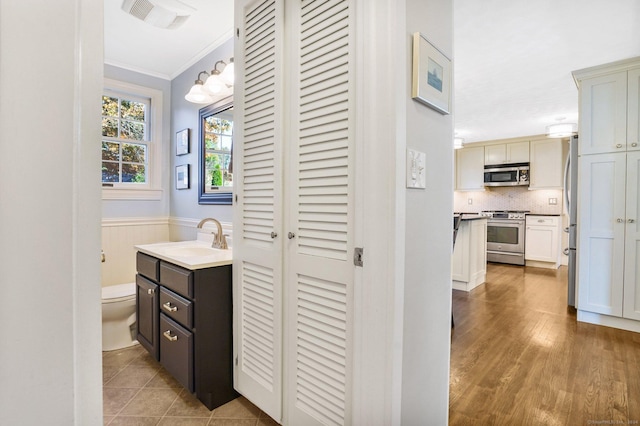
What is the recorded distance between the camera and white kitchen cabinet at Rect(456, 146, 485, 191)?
654 cm

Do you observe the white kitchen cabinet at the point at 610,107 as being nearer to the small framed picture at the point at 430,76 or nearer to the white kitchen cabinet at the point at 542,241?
the small framed picture at the point at 430,76

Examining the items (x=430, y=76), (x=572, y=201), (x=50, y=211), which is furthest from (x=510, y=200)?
(x=50, y=211)

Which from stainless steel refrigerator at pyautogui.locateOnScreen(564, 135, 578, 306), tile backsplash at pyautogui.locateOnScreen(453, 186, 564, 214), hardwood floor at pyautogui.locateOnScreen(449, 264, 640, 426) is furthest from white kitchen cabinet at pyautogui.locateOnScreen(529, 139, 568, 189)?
hardwood floor at pyautogui.locateOnScreen(449, 264, 640, 426)

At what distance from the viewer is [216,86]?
7.72 feet

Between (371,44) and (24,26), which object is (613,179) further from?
(24,26)

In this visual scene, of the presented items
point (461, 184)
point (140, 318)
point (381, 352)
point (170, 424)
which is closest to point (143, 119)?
point (140, 318)

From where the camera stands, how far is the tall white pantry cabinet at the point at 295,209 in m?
1.19

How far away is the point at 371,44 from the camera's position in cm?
106

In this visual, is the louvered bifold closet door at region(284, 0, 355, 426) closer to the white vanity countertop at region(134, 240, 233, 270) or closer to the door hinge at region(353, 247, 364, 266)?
the door hinge at region(353, 247, 364, 266)

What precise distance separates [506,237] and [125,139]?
6.10 m

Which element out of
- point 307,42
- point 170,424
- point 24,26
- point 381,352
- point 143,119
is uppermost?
point 143,119

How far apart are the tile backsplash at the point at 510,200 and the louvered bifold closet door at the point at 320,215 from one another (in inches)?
188

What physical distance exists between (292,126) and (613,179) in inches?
122

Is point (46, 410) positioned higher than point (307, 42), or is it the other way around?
point (307, 42)
